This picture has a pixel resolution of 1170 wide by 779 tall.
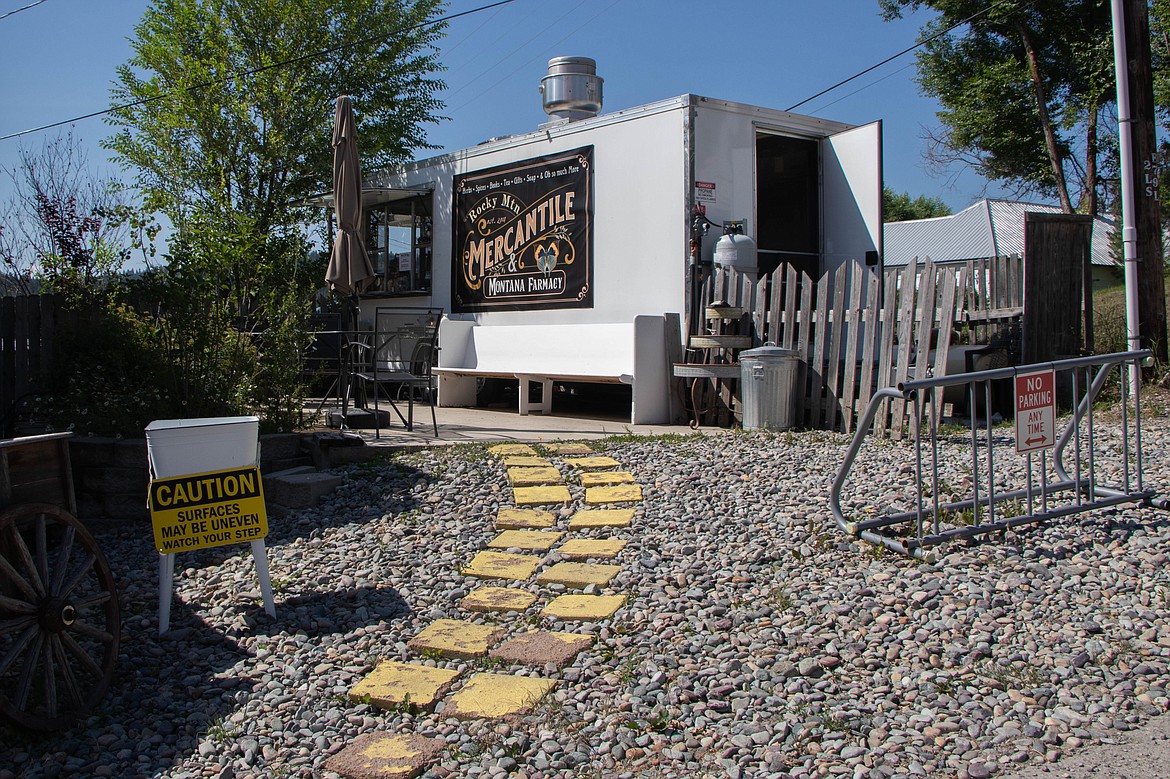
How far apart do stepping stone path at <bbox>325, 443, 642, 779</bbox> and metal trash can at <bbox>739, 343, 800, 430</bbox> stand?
7.46 feet

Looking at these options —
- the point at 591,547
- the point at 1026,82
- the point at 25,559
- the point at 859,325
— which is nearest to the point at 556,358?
the point at 859,325

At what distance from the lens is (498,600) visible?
157 inches

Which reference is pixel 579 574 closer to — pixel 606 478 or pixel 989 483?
pixel 606 478

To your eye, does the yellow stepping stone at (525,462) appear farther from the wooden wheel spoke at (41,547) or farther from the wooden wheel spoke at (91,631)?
Answer: the wooden wheel spoke at (41,547)

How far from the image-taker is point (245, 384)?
20.7 ft

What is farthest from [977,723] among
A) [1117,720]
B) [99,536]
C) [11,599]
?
[99,536]

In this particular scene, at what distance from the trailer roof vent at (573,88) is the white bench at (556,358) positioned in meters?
2.96

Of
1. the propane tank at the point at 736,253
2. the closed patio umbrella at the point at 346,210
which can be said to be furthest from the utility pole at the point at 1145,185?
the closed patio umbrella at the point at 346,210

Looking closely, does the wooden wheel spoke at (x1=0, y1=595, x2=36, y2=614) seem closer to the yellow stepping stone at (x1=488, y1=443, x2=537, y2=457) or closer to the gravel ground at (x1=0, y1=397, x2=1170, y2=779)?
the gravel ground at (x1=0, y1=397, x2=1170, y2=779)

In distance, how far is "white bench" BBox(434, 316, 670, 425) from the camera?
8.91 meters

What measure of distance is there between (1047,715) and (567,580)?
205 cm

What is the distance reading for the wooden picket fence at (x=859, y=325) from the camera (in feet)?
22.9

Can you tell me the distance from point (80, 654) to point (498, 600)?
5.30 feet

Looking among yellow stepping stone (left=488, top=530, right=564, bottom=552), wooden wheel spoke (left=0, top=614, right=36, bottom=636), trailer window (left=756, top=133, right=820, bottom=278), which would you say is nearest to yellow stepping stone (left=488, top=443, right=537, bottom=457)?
yellow stepping stone (left=488, top=530, right=564, bottom=552)
